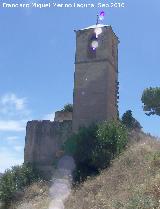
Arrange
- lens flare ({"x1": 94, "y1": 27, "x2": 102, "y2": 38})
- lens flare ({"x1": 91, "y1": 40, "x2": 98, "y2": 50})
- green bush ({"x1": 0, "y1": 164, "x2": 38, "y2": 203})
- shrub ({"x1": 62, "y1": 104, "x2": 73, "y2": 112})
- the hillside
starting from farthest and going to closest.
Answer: shrub ({"x1": 62, "y1": 104, "x2": 73, "y2": 112}), lens flare ({"x1": 94, "y1": 27, "x2": 102, "y2": 38}), lens flare ({"x1": 91, "y1": 40, "x2": 98, "y2": 50}), green bush ({"x1": 0, "y1": 164, "x2": 38, "y2": 203}), the hillside

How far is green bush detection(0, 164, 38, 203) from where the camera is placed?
86.5ft

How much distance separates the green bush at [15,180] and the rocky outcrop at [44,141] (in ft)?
4.15

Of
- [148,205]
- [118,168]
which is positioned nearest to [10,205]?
[118,168]

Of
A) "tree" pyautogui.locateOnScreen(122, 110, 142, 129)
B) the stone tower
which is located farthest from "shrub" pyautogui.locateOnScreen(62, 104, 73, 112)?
"tree" pyautogui.locateOnScreen(122, 110, 142, 129)

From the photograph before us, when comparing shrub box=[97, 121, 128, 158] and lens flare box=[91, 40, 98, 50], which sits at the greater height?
lens flare box=[91, 40, 98, 50]

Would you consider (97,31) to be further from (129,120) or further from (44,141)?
(44,141)

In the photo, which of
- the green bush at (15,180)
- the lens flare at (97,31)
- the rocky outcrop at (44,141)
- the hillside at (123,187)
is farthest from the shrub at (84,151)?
the lens flare at (97,31)

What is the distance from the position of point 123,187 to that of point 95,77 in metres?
12.4

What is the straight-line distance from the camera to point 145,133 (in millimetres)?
29594

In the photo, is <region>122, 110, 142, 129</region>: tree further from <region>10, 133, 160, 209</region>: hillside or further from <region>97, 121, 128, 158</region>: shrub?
<region>97, 121, 128, 158</region>: shrub

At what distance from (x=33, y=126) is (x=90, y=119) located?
467 centimetres

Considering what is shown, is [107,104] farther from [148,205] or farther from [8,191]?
[148,205]

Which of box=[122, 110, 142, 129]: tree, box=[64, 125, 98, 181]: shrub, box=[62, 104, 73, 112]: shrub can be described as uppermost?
box=[62, 104, 73, 112]: shrub

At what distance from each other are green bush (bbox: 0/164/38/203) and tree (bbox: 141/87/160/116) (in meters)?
14.7
